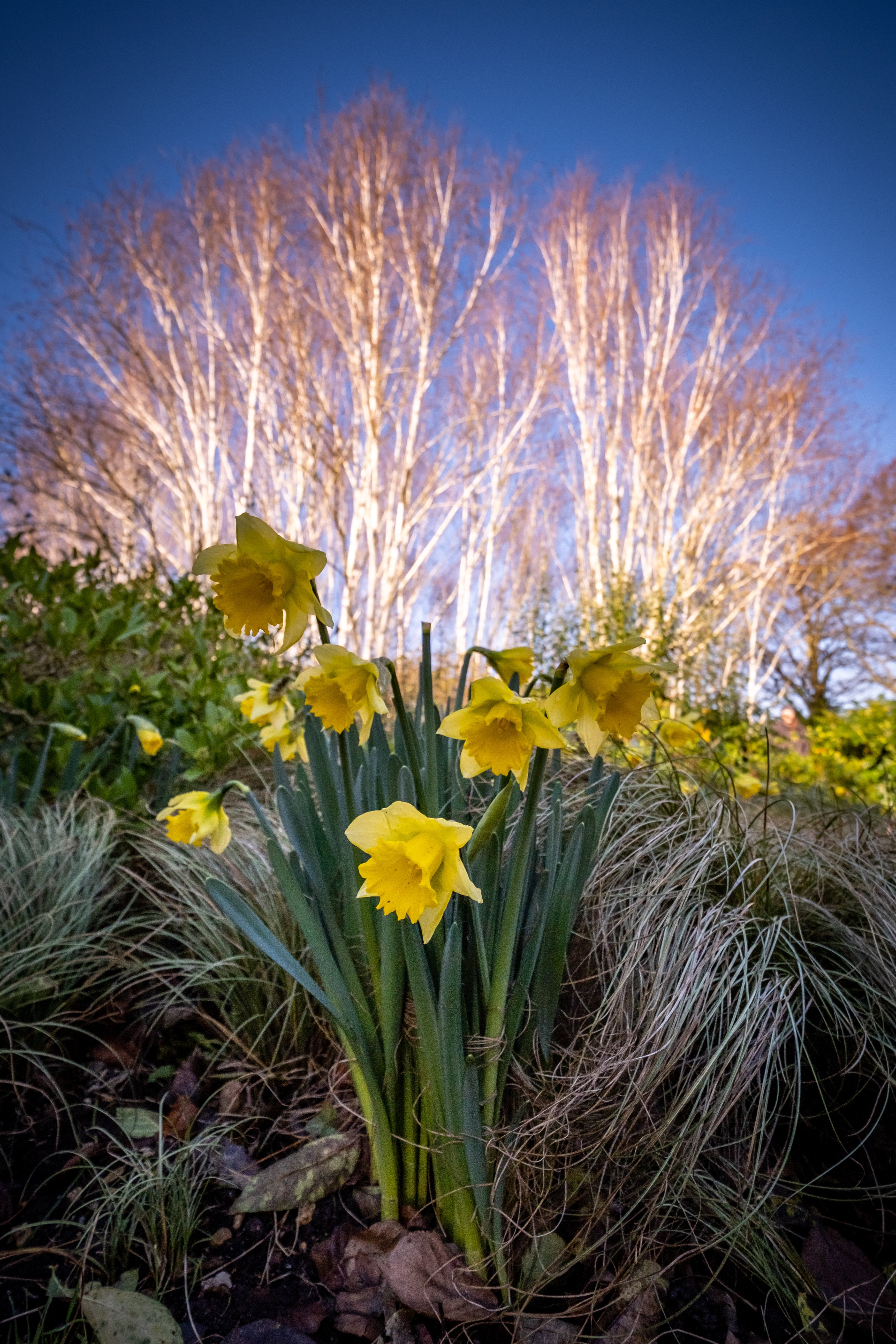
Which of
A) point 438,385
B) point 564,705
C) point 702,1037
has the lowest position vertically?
point 702,1037

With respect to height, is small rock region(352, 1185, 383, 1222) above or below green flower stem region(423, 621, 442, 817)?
below

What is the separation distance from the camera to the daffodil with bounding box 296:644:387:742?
763mm

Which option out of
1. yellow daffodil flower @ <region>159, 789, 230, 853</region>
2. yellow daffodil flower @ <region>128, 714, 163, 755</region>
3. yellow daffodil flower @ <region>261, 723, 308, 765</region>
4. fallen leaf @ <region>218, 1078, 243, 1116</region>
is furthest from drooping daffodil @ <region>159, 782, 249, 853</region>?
yellow daffodil flower @ <region>128, 714, 163, 755</region>

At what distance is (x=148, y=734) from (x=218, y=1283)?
4.30 feet

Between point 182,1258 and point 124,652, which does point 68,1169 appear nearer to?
point 182,1258

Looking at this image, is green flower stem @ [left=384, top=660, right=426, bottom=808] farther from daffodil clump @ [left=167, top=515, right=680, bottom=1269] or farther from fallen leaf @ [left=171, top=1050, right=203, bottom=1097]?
fallen leaf @ [left=171, top=1050, right=203, bottom=1097]

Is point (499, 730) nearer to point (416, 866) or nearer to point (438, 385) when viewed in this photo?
point (416, 866)

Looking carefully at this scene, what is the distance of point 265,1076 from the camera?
44.9 inches

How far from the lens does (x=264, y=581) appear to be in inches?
29.9

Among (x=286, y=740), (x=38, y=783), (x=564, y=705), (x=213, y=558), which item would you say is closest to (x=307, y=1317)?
(x=564, y=705)

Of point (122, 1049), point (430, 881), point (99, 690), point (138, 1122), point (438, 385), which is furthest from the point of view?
point (438, 385)

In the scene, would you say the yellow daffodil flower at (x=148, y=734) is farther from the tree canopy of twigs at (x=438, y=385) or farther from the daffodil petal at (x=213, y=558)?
the tree canopy of twigs at (x=438, y=385)

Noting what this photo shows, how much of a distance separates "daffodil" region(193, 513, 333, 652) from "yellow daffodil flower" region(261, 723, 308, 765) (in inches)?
21.5

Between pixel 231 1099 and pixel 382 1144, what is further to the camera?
pixel 231 1099
